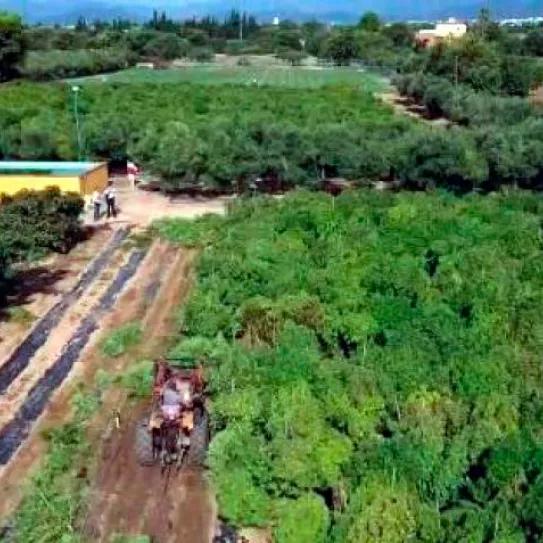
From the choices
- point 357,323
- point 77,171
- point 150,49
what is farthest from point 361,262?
point 150,49

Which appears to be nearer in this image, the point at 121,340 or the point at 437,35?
the point at 121,340

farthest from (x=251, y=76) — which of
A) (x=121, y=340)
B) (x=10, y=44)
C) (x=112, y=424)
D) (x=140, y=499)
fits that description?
(x=140, y=499)

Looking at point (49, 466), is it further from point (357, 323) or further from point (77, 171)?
point (77, 171)

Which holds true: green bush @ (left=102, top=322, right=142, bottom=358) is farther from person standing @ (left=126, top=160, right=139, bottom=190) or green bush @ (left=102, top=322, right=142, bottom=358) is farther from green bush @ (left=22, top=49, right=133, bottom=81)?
→ green bush @ (left=22, top=49, right=133, bottom=81)

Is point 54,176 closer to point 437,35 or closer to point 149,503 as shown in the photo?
point 149,503

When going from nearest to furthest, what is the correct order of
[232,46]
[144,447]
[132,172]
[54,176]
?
1. [144,447]
2. [54,176]
3. [132,172]
4. [232,46]

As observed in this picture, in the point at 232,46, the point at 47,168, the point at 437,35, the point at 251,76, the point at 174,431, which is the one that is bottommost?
the point at 232,46

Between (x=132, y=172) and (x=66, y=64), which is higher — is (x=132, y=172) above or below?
above

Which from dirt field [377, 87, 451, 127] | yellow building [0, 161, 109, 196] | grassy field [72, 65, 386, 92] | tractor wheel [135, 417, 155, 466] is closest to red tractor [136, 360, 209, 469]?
tractor wheel [135, 417, 155, 466]
